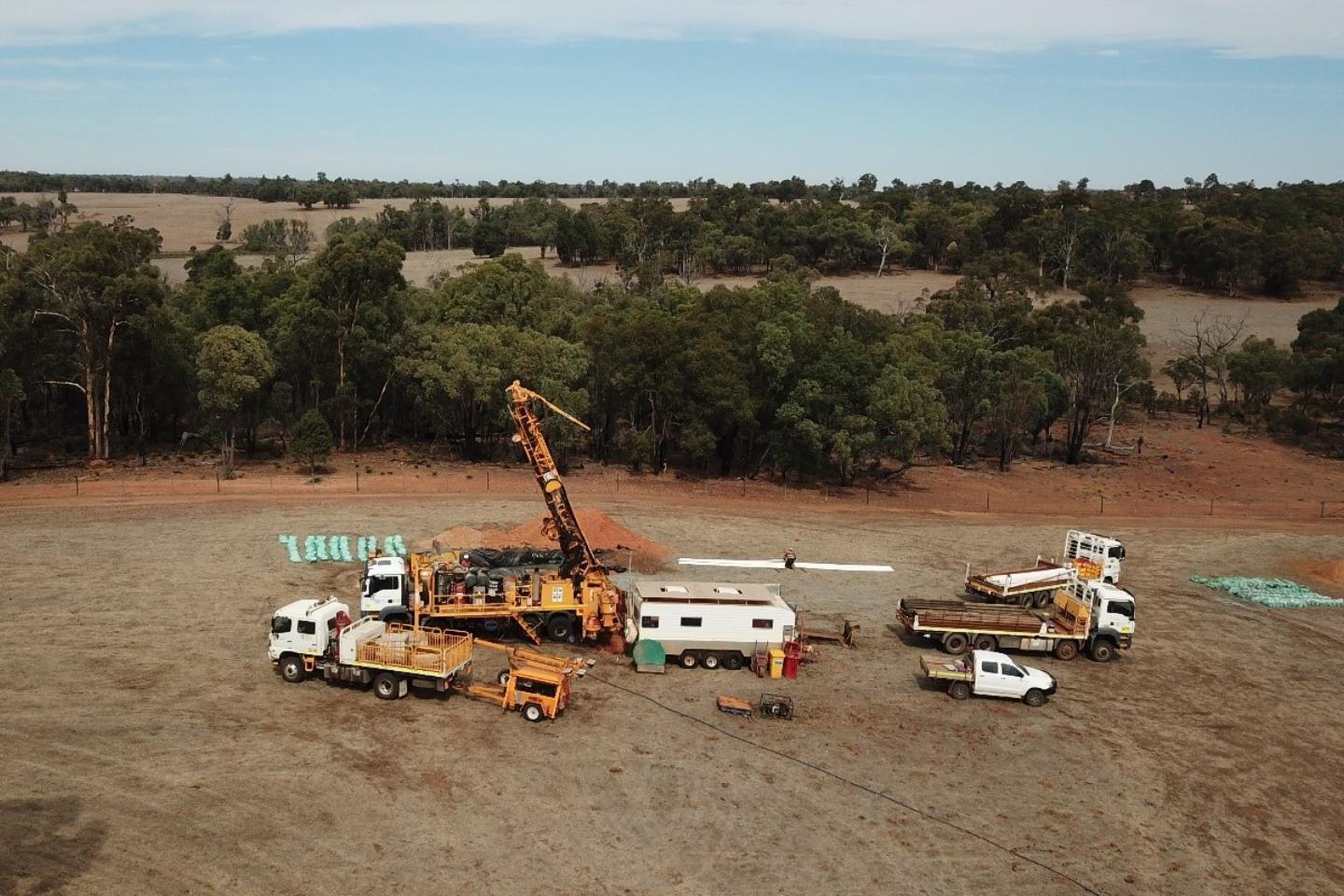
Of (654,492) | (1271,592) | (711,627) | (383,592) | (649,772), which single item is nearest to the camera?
(649,772)

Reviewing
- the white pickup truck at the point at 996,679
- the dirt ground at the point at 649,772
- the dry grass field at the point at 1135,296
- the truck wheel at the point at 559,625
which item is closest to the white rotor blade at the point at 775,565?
the dirt ground at the point at 649,772

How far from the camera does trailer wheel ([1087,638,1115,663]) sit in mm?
29688

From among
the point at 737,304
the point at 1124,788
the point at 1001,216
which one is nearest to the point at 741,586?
the point at 1124,788

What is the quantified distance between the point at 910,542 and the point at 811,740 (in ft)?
65.1

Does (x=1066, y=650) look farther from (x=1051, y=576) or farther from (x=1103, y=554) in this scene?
(x=1103, y=554)

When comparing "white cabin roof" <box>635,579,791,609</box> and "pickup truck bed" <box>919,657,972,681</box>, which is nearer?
"pickup truck bed" <box>919,657,972,681</box>

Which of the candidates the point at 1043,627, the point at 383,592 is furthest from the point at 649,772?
the point at 1043,627

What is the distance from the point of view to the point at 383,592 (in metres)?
28.9

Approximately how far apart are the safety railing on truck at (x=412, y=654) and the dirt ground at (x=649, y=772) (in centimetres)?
91

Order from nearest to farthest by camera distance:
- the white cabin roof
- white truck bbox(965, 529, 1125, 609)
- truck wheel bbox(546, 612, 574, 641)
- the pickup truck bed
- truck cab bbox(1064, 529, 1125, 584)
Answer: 1. the pickup truck bed
2. the white cabin roof
3. truck wheel bbox(546, 612, 574, 641)
4. white truck bbox(965, 529, 1125, 609)
5. truck cab bbox(1064, 529, 1125, 584)

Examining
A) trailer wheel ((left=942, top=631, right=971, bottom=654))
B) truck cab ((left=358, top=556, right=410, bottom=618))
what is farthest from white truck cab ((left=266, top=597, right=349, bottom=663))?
trailer wheel ((left=942, top=631, right=971, bottom=654))

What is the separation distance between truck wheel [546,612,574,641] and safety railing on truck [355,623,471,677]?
4.14 m

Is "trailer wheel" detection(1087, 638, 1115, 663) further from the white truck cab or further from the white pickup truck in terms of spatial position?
the white truck cab

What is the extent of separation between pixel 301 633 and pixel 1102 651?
22.0 metres
